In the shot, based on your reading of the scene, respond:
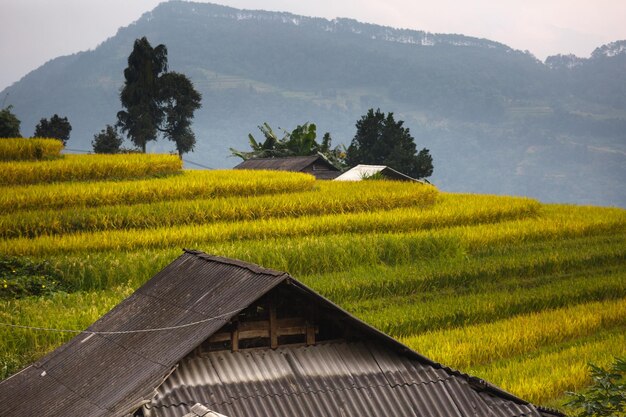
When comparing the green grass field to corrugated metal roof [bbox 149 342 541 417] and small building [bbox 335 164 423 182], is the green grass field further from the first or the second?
small building [bbox 335 164 423 182]

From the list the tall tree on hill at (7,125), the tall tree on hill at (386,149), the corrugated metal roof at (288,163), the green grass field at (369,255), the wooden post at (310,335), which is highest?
the wooden post at (310,335)

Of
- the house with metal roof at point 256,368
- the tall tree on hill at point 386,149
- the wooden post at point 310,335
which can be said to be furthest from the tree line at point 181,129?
the wooden post at point 310,335

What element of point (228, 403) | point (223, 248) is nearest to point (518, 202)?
point (223, 248)

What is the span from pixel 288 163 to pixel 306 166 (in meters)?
1.15

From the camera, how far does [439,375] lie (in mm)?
10383

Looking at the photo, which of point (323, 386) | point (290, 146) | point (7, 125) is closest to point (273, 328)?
point (323, 386)

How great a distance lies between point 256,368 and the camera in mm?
9977

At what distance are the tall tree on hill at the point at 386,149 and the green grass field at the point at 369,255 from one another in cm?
3324

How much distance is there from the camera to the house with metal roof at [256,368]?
31.2 feet

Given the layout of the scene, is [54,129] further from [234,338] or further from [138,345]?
[234,338]

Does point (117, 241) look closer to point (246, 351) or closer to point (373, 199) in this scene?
point (373, 199)

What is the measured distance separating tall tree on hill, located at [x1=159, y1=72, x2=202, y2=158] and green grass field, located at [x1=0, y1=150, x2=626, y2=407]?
2983cm

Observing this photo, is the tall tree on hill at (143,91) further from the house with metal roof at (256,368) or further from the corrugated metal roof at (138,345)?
the house with metal roof at (256,368)

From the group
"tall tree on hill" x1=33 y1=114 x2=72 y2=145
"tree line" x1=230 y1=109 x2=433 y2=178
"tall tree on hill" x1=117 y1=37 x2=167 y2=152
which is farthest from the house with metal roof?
"tall tree on hill" x1=33 y1=114 x2=72 y2=145
